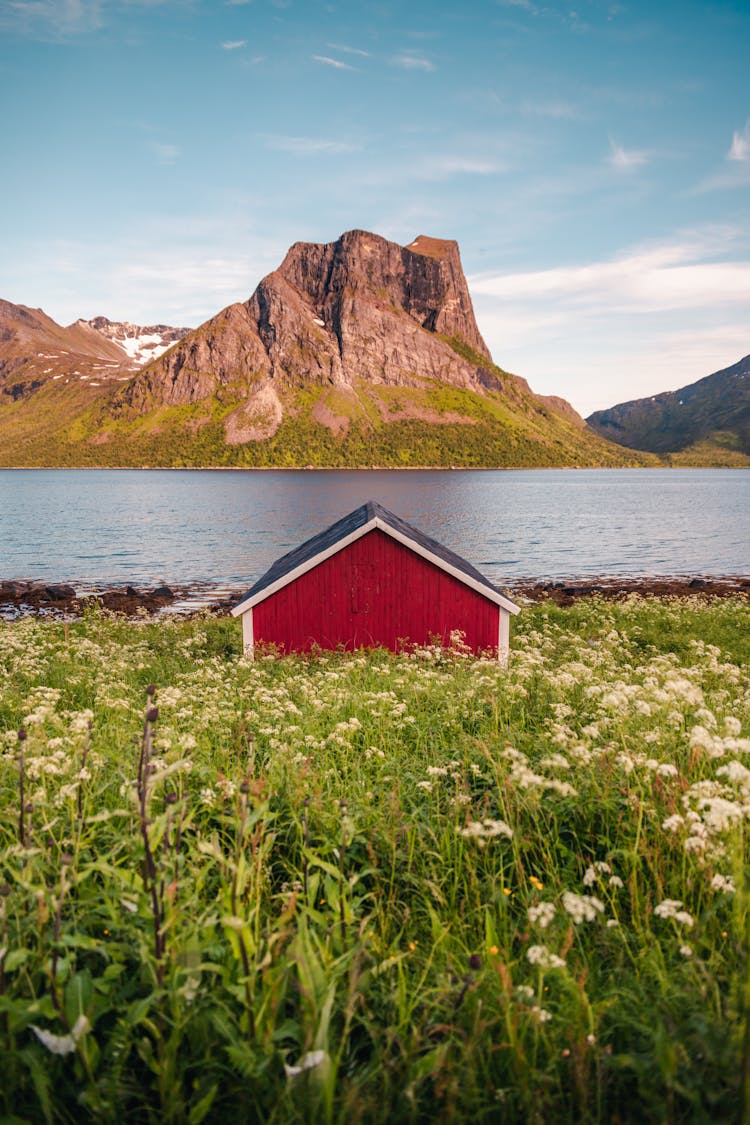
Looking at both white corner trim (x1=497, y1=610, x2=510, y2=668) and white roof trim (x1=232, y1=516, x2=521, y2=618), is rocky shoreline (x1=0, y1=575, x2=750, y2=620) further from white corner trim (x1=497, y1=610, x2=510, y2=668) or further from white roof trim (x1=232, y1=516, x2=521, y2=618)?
white corner trim (x1=497, y1=610, x2=510, y2=668)

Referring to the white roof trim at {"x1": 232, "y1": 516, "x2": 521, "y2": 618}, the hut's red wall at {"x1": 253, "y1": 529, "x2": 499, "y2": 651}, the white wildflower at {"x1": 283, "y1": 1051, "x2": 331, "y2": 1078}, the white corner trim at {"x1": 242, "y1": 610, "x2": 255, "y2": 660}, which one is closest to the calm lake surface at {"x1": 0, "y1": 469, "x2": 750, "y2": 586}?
the white corner trim at {"x1": 242, "y1": 610, "x2": 255, "y2": 660}

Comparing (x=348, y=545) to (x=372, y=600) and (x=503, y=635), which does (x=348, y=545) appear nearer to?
(x=372, y=600)

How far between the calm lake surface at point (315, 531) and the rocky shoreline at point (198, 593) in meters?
2.73

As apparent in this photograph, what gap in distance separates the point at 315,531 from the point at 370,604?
52485 mm

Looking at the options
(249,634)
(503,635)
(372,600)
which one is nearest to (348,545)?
(372,600)

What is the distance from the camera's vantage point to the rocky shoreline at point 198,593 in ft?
110

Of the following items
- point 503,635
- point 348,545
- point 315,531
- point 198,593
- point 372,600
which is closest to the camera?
point 348,545

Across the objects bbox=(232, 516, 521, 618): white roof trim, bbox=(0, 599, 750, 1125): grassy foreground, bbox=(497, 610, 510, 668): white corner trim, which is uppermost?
bbox=(232, 516, 521, 618): white roof trim

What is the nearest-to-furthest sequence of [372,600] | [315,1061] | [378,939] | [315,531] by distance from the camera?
[315,1061], [378,939], [372,600], [315,531]

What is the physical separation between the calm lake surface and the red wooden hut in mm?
25921

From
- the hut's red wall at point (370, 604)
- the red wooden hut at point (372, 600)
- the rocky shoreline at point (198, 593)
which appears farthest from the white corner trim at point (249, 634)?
the rocky shoreline at point (198, 593)

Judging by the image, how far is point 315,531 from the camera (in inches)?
2702

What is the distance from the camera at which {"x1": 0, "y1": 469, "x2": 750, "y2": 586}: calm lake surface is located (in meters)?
47.2

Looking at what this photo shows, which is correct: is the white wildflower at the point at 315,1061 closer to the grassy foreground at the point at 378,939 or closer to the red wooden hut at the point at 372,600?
the grassy foreground at the point at 378,939
